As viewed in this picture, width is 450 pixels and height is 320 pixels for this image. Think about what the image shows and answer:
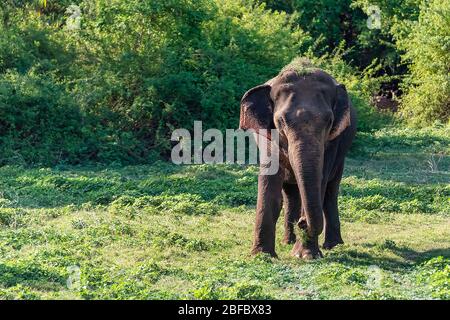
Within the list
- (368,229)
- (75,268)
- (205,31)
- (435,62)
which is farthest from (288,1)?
(75,268)

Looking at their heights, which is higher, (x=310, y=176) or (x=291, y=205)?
(x=310, y=176)

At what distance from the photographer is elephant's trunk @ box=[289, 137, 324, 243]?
11.4 metres

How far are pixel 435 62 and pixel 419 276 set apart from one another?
18.8m

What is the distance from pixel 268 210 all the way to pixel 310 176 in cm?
109

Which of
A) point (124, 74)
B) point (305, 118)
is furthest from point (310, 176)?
point (124, 74)

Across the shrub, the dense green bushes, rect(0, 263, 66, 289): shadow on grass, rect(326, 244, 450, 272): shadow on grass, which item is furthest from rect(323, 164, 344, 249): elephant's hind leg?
the shrub

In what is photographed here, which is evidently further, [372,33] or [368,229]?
[372,33]

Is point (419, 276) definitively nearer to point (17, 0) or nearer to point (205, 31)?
point (205, 31)

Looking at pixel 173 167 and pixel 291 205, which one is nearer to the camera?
pixel 291 205

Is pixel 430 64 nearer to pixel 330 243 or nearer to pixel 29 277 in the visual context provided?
pixel 330 243

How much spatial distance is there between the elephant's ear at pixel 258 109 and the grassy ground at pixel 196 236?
163cm

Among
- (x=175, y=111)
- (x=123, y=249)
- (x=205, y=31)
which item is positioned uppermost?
(x=205, y=31)

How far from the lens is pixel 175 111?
21406mm

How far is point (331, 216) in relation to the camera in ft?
A: 44.2
